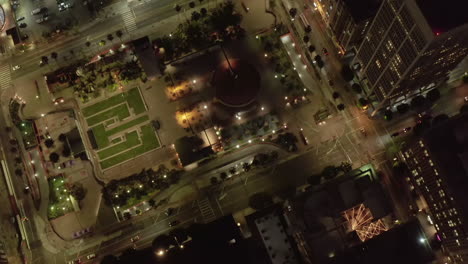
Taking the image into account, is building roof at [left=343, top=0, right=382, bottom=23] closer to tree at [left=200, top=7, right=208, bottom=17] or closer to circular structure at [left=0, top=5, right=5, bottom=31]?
tree at [left=200, top=7, right=208, bottom=17]

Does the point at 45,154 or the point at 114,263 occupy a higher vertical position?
the point at 45,154

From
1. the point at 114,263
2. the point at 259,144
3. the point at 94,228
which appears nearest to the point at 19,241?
the point at 94,228

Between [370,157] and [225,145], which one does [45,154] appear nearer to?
[225,145]

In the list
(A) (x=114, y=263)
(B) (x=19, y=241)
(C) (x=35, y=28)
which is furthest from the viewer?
(C) (x=35, y=28)

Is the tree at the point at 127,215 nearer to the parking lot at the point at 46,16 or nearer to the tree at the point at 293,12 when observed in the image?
the parking lot at the point at 46,16

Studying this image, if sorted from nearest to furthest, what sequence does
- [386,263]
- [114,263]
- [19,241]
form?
[386,263]
[114,263]
[19,241]
